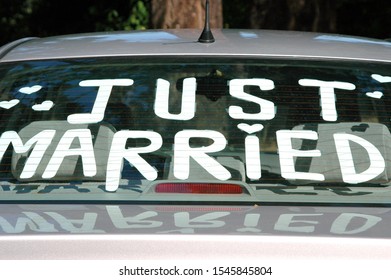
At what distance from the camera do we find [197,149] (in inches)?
137

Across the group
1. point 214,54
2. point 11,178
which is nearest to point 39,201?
point 11,178

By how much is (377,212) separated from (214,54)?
3.26ft

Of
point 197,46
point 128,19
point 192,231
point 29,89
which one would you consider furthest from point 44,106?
point 128,19

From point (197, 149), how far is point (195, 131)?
8cm

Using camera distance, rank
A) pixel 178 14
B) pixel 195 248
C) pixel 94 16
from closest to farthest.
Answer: pixel 195 248 < pixel 178 14 < pixel 94 16

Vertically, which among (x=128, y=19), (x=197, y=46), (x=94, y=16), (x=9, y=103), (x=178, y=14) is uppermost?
(x=197, y=46)

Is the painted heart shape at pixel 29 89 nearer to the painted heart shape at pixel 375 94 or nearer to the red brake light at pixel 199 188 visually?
the red brake light at pixel 199 188

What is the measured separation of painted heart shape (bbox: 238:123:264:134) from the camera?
11.7 feet

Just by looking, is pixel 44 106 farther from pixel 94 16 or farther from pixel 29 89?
pixel 94 16

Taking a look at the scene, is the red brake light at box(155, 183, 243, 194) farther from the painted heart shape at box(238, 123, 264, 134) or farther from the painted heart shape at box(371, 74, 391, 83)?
the painted heart shape at box(371, 74, 391, 83)

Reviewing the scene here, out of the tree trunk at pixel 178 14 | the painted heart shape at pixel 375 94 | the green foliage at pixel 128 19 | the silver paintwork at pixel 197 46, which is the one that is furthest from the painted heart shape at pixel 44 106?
the green foliage at pixel 128 19

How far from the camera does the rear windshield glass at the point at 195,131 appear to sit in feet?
11.0

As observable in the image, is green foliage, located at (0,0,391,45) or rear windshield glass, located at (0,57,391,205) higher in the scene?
rear windshield glass, located at (0,57,391,205)

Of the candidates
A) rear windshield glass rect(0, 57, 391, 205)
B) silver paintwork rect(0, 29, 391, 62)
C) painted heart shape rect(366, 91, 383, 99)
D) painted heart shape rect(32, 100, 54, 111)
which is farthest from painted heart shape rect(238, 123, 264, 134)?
painted heart shape rect(32, 100, 54, 111)
